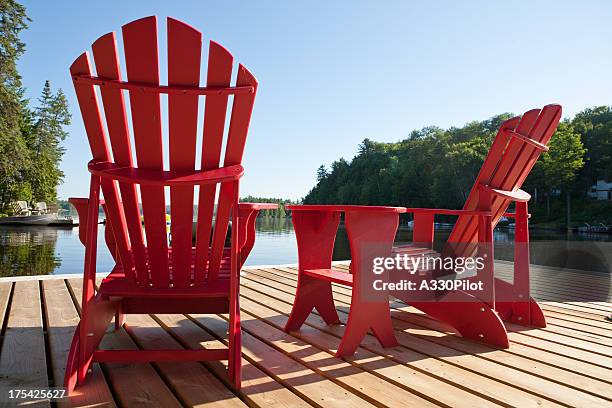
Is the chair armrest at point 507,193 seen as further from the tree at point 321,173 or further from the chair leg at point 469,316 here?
the tree at point 321,173

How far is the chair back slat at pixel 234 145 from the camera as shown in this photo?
5.40 feet

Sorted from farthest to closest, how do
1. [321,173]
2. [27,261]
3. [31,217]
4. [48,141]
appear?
[321,173] < [48,141] < [31,217] < [27,261]

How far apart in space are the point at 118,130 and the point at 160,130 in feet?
0.52

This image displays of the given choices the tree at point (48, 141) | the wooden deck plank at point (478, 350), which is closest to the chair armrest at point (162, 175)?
the wooden deck plank at point (478, 350)

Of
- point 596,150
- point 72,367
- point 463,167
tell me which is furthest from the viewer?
point 463,167

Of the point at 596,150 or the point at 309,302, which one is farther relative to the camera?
the point at 596,150

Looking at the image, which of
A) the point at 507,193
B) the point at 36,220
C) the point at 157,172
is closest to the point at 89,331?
the point at 157,172

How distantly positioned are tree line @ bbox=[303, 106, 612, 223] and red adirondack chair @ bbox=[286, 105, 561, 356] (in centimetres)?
3656

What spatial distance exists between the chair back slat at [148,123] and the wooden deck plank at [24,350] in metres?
0.62

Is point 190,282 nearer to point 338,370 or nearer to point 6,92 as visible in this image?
point 338,370

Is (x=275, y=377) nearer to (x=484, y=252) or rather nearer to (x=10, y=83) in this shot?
(x=484, y=252)

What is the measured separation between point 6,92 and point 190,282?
81.6 ft

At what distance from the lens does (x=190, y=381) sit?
5.64 ft

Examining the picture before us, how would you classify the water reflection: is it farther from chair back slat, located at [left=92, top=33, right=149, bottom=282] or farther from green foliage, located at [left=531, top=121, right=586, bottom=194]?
green foliage, located at [left=531, top=121, right=586, bottom=194]
